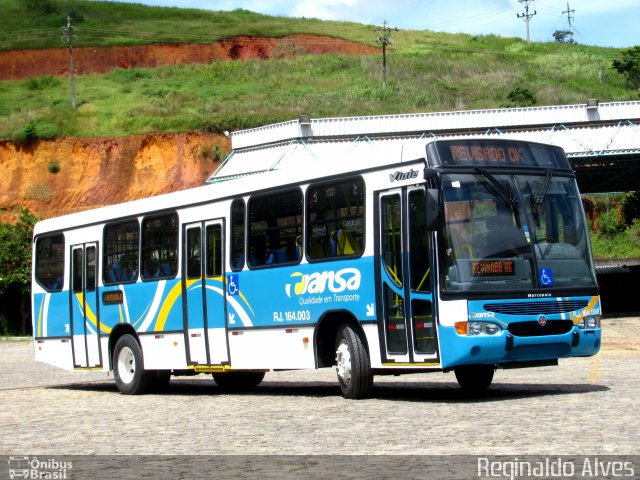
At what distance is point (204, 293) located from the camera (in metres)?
17.6

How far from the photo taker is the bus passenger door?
20.3 metres

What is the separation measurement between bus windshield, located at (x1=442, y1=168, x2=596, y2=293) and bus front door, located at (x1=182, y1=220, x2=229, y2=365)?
493 centimetres

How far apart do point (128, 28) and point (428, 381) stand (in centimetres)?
11209

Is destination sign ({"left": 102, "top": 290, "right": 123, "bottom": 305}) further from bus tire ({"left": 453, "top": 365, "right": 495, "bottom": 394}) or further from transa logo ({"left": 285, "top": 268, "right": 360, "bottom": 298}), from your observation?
bus tire ({"left": 453, "top": 365, "right": 495, "bottom": 394})

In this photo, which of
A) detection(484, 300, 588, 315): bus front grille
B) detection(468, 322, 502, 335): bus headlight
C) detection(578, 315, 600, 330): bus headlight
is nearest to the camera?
detection(468, 322, 502, 335): bus headlight

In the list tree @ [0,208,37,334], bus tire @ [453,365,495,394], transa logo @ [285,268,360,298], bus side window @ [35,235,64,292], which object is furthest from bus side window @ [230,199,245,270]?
tree @ [0,208,37,334]

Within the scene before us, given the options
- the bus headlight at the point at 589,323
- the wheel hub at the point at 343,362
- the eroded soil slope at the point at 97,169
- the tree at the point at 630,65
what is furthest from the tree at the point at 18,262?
the tree at the point at 630,65

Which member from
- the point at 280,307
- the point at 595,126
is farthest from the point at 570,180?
the point at 595,126

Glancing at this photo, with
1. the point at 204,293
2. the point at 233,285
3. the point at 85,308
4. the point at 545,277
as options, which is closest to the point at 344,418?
the point at 545,277

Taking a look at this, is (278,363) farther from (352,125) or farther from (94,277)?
(352,125)

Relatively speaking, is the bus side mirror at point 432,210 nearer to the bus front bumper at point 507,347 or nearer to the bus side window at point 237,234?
the bus front bumper at point 507,347

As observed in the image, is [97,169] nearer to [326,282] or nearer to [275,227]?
[275,227]

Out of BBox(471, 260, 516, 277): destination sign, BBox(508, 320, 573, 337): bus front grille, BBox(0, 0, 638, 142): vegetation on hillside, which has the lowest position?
BBox(508, 320, 573, 337): bus front grille

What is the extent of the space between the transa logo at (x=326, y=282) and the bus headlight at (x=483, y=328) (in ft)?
6.33
